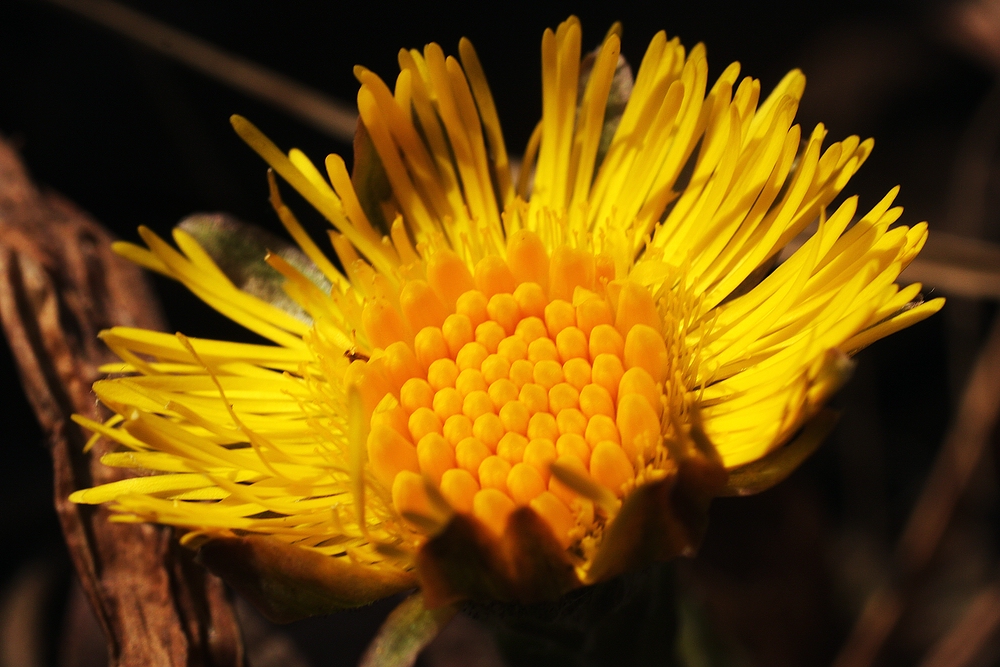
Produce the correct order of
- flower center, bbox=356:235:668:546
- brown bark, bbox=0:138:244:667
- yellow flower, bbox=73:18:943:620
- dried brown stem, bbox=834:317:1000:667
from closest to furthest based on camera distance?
yellow flower, bbox=73:18:943:620
flower center, bbox=356:235:668:546
brown bark, bbox=0:138:244:667
dried brown stem, bbox=834:317:1000:667

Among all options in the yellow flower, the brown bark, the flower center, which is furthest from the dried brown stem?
the brown bark

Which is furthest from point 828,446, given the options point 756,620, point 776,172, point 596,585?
point 596,585

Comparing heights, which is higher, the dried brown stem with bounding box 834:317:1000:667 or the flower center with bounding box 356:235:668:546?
the flower center with bounding box 356:235:668:546

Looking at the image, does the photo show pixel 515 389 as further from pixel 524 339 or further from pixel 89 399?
pixel 89 399

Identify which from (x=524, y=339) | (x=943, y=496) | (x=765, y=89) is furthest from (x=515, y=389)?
(x=765, y=89)

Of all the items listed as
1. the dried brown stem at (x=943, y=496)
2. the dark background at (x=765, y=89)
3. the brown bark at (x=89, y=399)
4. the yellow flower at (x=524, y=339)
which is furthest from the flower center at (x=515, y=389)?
the dried brown stem at (x=943, y=496)

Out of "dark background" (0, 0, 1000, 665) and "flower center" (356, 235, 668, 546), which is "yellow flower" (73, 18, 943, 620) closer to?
"flower center" (356, 235, 668, 546)
